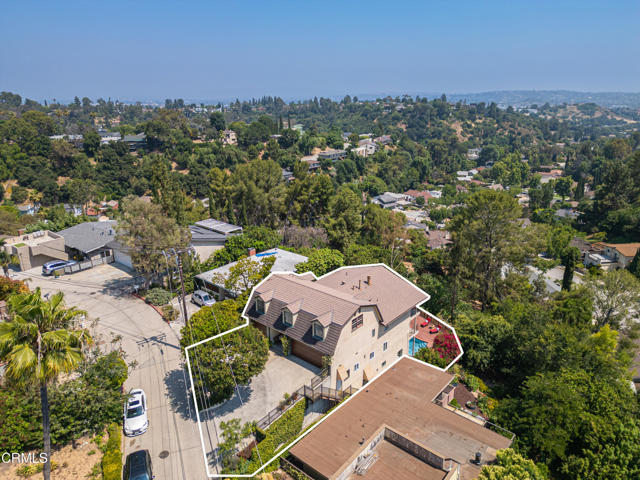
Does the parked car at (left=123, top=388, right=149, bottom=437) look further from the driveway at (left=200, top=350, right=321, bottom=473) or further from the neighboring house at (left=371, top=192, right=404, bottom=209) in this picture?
the neighboring house at (left=371, top=192, right=404, bottom=209)

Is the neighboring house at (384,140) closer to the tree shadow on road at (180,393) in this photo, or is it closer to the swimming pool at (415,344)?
the swimming pool at (415,344)

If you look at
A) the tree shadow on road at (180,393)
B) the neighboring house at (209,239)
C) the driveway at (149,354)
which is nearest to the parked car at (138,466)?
the driveway at (149,354)

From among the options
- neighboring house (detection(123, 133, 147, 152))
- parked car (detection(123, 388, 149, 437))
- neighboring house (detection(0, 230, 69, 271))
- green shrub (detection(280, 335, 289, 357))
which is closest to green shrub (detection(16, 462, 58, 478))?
parked car (detection(123, 388, 149, 437))

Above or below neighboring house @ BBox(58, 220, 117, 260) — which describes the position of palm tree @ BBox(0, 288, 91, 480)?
above

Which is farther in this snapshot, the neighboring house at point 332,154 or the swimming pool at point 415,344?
the neighboring house at point 332,154

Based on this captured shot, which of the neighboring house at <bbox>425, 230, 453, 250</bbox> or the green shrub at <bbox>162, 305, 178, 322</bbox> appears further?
the neighboring house at <bbox>425, 230, 453, 250</bbox>

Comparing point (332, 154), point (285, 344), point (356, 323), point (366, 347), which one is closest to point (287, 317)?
point (285, 344)

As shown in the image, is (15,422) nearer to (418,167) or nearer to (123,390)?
(123,390)
